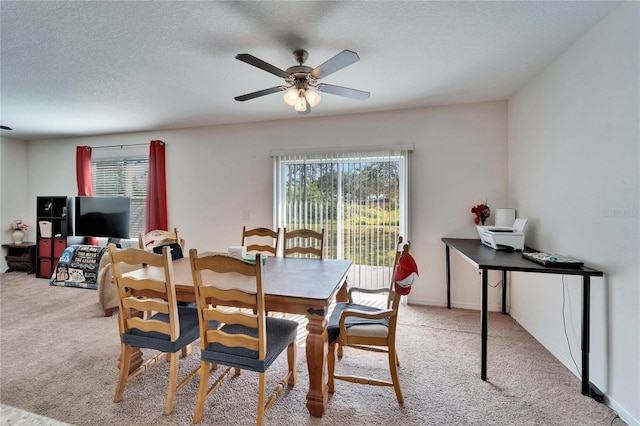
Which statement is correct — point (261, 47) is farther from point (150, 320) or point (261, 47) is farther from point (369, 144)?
point (150, 320)

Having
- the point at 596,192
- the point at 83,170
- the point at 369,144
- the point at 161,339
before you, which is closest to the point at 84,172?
the point at 83,170

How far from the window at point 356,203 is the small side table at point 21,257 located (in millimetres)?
4717

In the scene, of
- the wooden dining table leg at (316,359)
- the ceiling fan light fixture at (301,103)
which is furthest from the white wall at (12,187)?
the wooden dining table leg at (316,359)

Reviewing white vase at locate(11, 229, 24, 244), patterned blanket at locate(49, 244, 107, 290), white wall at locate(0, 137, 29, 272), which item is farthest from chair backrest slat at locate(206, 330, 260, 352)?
white wall at locate(0, 137, 29, 272)

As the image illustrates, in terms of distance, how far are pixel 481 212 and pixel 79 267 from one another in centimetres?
545

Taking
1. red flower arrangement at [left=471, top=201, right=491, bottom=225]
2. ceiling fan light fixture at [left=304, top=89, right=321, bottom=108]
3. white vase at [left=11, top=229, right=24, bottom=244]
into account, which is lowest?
white vase at [left=11, top=229, right=24, bottom=244]

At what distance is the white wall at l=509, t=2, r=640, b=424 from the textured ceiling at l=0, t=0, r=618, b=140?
218mm

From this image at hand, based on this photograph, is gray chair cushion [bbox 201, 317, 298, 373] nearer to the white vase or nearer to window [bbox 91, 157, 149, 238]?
window [bbox 91, 157, 149, 238]

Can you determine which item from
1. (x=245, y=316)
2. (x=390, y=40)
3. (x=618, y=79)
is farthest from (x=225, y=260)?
(x=618, y=79)

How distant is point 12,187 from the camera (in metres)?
5.10

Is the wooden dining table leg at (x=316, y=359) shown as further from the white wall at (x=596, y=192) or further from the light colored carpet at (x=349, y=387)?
the white wall at (x=596, y=192)

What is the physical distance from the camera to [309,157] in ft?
12.7

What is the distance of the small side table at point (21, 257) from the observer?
4878mm

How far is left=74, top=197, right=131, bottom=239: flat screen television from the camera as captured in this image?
14.8 ft
